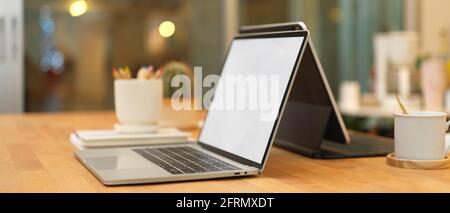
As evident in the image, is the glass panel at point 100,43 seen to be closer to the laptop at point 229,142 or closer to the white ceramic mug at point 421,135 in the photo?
the laptop at point 229,142

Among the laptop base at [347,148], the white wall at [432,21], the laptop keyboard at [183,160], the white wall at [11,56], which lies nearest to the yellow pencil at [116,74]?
the laptop keyboard at [183,160]

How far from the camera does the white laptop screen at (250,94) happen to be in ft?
3.67

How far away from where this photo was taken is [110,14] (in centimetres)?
477

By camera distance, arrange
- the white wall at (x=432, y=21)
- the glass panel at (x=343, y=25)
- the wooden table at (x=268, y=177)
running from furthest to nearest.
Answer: the glass panel at (x=343, y=25)
the white wall at (x=432, y=21)
the wooden table at (x=268, y=177)

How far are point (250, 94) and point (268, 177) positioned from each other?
0.21 meters

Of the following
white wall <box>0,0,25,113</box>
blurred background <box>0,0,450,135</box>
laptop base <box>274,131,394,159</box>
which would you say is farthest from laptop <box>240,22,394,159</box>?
white wall <box>0,0,25,113</box>

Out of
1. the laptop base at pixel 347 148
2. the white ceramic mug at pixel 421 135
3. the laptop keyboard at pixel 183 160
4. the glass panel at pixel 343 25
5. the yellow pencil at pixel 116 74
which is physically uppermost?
the glass panel at pixel 343 25

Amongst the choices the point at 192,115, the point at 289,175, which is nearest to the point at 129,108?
the point at 192,115

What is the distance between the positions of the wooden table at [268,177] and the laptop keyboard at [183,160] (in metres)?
0.06

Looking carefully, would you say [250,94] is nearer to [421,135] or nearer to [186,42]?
[421,135]

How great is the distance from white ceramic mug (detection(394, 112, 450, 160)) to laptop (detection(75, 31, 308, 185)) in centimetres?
21

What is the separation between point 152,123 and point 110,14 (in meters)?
3.37
